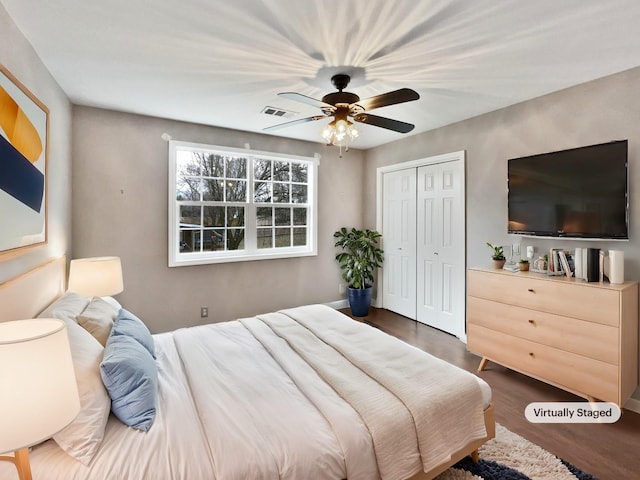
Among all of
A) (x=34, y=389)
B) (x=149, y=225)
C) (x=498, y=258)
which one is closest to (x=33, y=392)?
(x=34, y=389)

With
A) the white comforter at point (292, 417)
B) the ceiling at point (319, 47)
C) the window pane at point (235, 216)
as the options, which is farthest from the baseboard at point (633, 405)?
the window pane at point (235, 216)

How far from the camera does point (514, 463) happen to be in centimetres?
183

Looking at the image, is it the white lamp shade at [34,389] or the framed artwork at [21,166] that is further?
the framed artwork at [21,166]

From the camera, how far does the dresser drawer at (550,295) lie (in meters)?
2.21

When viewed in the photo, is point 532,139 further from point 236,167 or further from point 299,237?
point 236,167

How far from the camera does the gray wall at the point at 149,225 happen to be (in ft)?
10.5

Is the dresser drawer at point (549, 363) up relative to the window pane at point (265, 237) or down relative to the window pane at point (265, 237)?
down

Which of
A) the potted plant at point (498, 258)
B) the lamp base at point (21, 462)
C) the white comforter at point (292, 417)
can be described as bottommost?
the white comforter at point (292, 417)

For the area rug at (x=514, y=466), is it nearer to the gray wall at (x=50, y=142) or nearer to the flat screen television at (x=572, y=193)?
the flat screen television at (x=572, y=193)

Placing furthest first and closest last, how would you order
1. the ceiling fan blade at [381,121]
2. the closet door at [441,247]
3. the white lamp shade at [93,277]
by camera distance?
the closet door at [441,247], the white lamp shade at [93,277], the ceiling fan blade at [381,121]

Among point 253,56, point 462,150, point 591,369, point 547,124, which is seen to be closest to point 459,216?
point 462,150

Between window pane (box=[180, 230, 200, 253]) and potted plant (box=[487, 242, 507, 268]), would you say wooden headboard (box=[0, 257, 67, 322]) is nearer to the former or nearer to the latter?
window pane (box=[180, 230, 200, 253])

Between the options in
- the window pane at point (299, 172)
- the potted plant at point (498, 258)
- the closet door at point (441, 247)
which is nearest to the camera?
the potted plant at point (498, 258)

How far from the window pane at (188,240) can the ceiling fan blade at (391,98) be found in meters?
2.55
